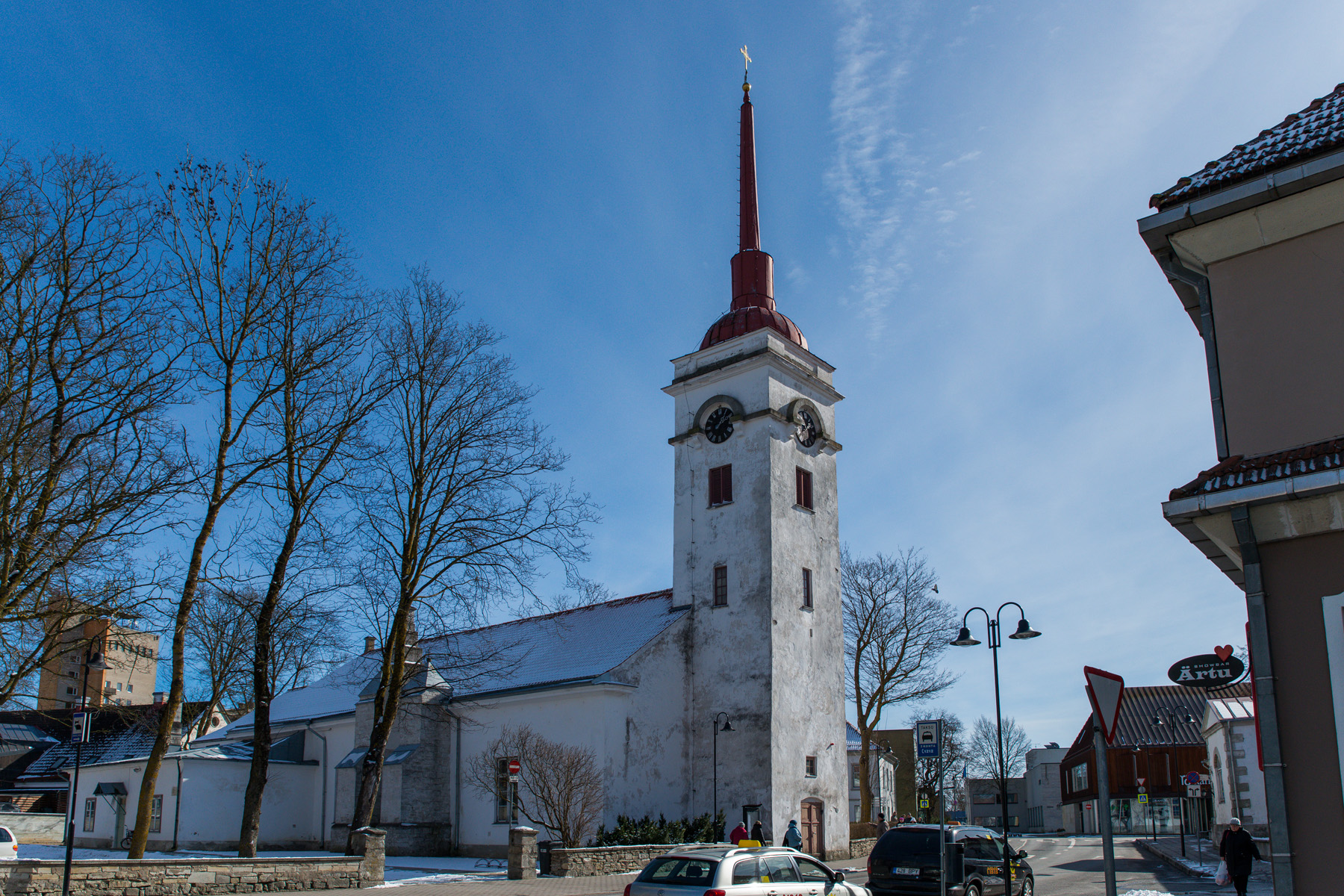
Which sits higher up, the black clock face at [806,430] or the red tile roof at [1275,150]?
the black clock face at [806,430]

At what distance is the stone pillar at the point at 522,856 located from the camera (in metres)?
22.2

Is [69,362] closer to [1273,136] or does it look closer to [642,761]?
[1273,136]

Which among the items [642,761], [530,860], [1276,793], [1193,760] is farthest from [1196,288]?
[1193,760]

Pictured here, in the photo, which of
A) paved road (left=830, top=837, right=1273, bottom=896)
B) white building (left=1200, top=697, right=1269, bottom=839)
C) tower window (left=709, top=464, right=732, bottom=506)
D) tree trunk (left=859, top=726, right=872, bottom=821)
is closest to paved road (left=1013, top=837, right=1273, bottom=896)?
paved road (left=830, top=837, right=1273, bottom=896)

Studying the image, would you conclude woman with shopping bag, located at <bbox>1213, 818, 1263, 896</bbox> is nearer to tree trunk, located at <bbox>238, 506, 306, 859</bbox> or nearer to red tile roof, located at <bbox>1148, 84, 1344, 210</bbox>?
red tile roof, located at <bbox>1148, 84, 1344, 210</bbox>

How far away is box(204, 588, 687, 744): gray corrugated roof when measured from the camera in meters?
30.3

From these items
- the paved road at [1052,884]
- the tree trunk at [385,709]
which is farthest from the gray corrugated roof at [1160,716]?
the tree trunk at [385,709]

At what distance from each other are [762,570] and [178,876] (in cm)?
1778

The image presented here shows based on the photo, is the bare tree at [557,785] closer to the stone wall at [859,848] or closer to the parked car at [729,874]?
the stone wall at [859,848]

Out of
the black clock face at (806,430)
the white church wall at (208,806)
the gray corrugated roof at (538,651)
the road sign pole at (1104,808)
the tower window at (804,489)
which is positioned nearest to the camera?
the road sign pole at (1104,808)

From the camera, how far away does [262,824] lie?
120 feet

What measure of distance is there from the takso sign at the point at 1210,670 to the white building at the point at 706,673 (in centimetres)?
1892

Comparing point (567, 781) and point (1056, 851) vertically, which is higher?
point (567, 781)

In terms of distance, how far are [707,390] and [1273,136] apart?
2379cm
